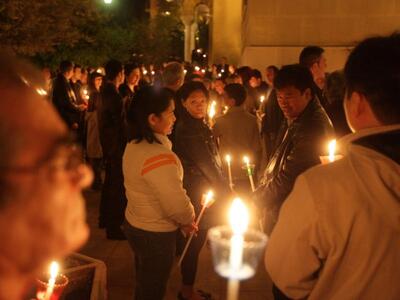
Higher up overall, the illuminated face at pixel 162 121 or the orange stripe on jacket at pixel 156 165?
the illuminated face at pixel 162 121

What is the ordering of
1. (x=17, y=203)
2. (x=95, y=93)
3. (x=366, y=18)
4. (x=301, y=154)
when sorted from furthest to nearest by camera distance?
(x=366, y=18) → (x=95, y=93) → (x=301, y=154) → (x=17, y=203)

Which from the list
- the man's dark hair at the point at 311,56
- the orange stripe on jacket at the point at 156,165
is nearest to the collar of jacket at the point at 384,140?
the orange stripe on jacket at the point at 156,165

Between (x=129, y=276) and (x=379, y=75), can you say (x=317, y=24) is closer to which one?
(x=129, y=276)

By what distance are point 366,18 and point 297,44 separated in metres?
1.90

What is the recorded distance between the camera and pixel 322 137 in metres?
4.02

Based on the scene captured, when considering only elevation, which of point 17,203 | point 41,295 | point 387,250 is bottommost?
point 41,295

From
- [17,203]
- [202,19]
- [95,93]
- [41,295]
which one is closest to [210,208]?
[41,295]

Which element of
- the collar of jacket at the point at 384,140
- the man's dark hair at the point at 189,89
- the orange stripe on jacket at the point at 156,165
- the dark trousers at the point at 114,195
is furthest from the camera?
the dark trousers at the point at 114,195

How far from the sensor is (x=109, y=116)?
7.55 metres

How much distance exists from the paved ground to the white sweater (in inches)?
50.5

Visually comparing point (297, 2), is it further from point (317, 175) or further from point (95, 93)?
point (317, 175)

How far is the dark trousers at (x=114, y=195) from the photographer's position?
6.99 metres

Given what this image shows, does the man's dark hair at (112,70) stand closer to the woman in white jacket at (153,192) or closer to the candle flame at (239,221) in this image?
the woman in white jacket at (153,192)

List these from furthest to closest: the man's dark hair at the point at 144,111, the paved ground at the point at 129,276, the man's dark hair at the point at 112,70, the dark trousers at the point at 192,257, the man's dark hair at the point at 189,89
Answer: the man's dark hair at the point at 112,70
the paved ground at the point at 129,276
the dark trousers at the point at 192,257
the man's dark hair at the point at 189,89
the man's dark hair at the point at 144,111
